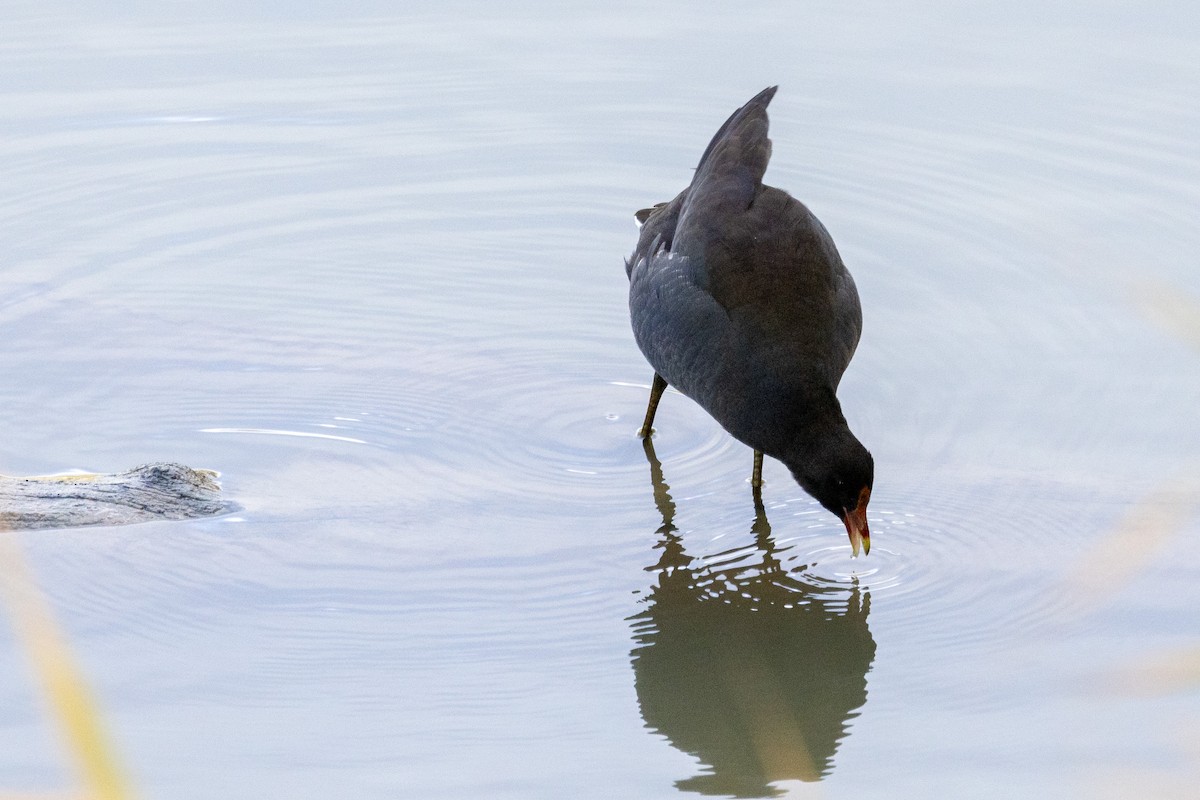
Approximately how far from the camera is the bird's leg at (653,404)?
525 centimetres

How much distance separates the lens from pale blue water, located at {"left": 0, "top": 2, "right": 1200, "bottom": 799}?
141 inches

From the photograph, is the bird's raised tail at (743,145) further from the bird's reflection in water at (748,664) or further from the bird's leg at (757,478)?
the bird's reflection in water at (748,664)

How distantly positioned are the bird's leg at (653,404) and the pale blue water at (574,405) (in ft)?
0.37

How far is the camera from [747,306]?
180 inches

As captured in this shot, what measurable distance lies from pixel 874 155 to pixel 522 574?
353 cm

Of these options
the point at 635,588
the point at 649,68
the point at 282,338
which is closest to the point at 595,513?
the point at 635,588

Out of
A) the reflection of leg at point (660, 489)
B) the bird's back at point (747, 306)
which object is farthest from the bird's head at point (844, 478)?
the reflection of leg at point (660, 489)

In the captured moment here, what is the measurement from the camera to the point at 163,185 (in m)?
6.95

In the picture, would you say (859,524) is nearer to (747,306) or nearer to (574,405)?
(747,306)

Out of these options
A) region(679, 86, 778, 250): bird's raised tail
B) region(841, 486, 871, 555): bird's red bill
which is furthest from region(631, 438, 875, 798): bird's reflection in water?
region(679, 86, 778, 250): bird's raised tail

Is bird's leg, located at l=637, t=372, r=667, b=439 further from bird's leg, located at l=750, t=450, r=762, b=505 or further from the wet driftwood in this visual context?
the wet driftwood

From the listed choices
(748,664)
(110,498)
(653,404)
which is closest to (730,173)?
(653,404)

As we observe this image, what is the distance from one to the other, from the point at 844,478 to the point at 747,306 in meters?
0.64

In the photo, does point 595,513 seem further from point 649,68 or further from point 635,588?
point 649,68
